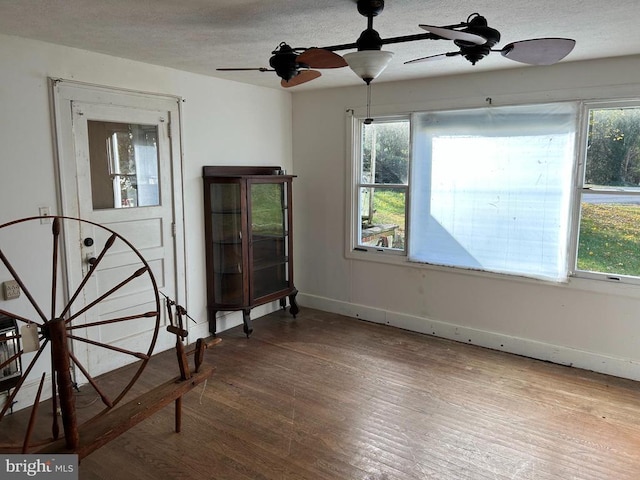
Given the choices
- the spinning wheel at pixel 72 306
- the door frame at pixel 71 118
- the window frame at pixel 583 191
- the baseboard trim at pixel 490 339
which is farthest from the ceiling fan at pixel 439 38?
the baseboard trim at pixel 490 339

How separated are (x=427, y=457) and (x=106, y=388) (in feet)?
7.44

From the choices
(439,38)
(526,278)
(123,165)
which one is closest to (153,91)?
(123,165)

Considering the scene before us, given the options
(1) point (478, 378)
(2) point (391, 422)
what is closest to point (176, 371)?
(2) point (391, 422)

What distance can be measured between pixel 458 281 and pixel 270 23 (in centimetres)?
278

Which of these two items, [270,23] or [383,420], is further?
[383,420]

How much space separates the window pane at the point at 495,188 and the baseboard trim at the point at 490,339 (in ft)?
1.96

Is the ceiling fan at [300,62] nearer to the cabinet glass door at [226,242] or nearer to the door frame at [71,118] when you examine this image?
the door frame at [71,118]

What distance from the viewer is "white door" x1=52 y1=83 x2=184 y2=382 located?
10.7 ft

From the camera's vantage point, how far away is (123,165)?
3.59 metres

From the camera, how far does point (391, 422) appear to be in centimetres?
292

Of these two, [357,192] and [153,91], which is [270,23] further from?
[357,192]

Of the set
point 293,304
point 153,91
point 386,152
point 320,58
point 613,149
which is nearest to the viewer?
point 320,58

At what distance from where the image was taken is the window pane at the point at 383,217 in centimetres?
459

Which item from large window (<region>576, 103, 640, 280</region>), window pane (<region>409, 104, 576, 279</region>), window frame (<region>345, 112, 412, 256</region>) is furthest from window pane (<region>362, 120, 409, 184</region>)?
large window (<region>576, 103, 640, 280</region>)
